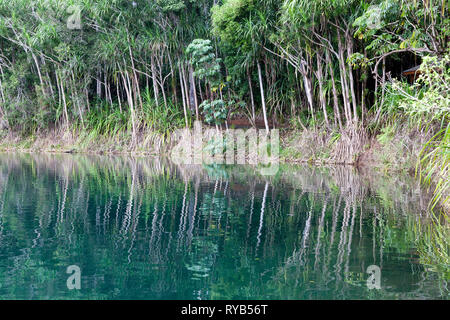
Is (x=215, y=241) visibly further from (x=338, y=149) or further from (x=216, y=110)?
(x=216, y=110)

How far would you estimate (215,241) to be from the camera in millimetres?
5211

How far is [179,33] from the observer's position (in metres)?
19.9

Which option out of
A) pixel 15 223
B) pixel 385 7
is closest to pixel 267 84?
pixel 385 7

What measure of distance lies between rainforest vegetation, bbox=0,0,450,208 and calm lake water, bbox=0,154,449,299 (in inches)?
185

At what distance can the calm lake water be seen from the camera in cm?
371

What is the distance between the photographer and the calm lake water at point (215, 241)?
3.71 meters

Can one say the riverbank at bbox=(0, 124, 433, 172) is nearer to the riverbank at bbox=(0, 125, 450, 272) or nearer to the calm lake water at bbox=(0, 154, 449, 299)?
the riverbank at bbox=(0, 125, 450, 272)

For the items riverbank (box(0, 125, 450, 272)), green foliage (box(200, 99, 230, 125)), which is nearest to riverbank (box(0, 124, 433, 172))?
riverbank (box(0, 125, 450, 272))

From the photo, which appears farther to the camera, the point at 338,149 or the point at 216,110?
the point at 216,110

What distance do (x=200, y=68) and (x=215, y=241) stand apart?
14.0 m

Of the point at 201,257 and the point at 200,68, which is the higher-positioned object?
the point at 200,68

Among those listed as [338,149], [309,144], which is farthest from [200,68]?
[338,149]

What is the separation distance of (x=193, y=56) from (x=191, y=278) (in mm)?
15153
